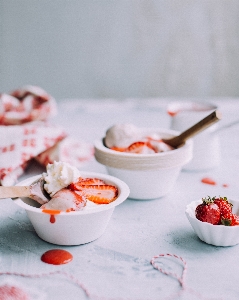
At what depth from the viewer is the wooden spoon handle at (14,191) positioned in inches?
37.9

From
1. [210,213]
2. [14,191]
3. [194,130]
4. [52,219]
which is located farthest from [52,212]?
[194,130]

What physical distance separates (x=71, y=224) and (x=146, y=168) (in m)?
0.32

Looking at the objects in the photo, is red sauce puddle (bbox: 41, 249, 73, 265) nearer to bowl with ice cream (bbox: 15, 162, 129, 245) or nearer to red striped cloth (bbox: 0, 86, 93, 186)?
bowl with ice cream (bbox: 15, 162, 129, 245)

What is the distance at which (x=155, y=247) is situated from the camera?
0.95 meters

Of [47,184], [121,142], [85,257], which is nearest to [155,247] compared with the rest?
[85,257]

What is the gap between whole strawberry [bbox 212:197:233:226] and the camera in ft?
3.02

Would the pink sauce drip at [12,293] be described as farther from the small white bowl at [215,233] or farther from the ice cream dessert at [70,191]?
the small white bowl at [215,233]

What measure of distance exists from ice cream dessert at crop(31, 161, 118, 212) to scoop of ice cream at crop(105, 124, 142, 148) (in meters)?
0.22

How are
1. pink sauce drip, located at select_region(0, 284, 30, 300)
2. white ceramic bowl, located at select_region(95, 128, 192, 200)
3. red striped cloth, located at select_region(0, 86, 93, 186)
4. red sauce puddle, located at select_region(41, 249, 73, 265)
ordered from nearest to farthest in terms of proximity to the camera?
pink sauce drip, located at select_region(0, 284, 30, 300)
red sauce puddle, located at select_region(41, 249, 73, 265)
white ceramic bowl, located at select_region(95, 128, 192, 200)
red striped cloth, located at select_region(0, 86, 93, 186)

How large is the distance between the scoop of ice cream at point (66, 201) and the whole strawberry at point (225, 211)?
0.29 meters

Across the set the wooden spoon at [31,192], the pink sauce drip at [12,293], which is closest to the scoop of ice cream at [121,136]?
the wooden spoon at [31,192]

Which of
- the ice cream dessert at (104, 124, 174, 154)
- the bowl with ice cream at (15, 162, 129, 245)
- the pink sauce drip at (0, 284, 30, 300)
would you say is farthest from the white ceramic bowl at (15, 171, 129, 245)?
the ice cream dessert at (104, 124, 174, 154)

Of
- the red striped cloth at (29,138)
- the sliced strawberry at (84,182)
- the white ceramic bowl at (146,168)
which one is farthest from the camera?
the red striped cloth at (29,138)

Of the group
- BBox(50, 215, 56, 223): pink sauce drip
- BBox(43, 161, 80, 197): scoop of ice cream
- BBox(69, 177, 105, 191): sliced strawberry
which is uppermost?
BBox(43, 161, 80, 197): scoop of ice cream
